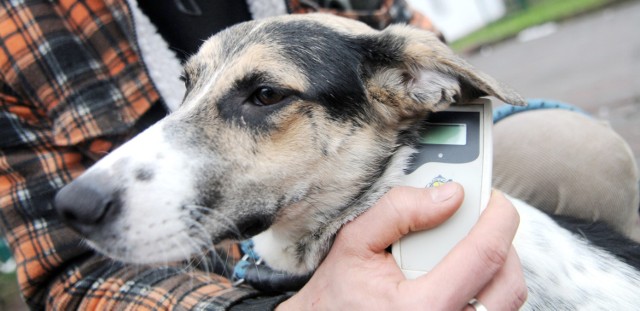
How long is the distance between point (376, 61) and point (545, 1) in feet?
96.1

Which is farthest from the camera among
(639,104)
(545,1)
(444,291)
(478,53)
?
(545,1)

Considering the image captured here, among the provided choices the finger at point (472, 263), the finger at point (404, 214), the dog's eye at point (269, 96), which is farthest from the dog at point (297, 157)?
the finger at point (472, 263)

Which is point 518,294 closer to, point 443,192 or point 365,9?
point 443,192

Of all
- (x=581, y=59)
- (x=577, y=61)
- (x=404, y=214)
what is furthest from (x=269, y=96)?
(x=581, y=59)

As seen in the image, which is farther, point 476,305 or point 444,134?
point 444,134

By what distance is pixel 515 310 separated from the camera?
1651 mm

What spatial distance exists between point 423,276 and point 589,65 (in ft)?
31.2

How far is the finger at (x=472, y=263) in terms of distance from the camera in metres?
1.56

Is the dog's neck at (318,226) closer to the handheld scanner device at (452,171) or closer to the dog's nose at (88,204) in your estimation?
the handheld scanner device at (452,171)

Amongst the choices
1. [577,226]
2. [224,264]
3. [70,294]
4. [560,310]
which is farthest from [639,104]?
[70,294]

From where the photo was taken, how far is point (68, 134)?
7.52ft

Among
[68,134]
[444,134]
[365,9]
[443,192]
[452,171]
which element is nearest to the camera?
[443,192]

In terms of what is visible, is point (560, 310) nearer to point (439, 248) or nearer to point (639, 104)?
point (439, 248)

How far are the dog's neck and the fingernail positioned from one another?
30 cm
